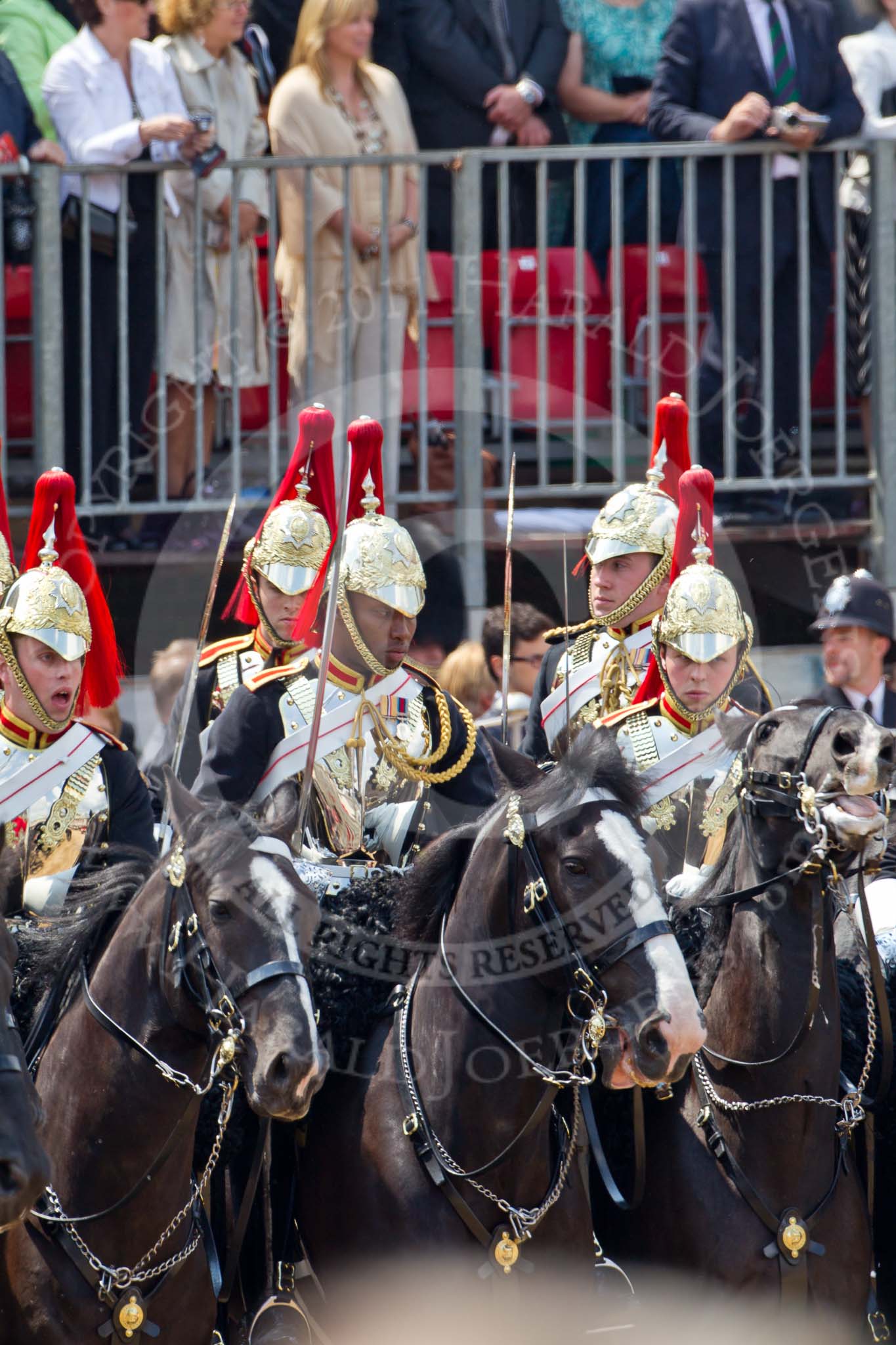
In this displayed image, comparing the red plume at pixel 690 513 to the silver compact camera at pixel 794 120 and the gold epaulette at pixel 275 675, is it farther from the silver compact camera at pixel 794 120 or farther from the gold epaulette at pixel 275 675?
the silver compact camera at pixel 794 120

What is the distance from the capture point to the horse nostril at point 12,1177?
12.8 ft

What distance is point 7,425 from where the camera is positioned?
9125 mm

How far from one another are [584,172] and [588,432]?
107 cm

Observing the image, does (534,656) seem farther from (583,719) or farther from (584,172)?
(584,172)

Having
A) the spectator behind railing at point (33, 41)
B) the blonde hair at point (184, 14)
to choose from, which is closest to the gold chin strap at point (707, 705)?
the blonde hair at point (184, 14)

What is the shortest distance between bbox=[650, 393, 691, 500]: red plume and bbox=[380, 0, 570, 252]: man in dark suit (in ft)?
8.09

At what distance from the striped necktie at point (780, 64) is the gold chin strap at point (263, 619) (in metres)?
3.72

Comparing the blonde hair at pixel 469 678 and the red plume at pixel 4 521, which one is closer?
the red plume at pixel 4 521

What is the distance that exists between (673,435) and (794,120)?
7.71 feet

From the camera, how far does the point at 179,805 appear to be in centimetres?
464

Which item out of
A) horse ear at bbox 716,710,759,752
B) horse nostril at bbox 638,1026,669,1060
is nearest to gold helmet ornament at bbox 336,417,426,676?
horse ear at bbox 716,710,759,752

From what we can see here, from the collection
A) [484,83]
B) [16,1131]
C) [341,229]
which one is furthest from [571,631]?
[16,1131]

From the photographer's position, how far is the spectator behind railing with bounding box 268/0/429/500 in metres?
8.88

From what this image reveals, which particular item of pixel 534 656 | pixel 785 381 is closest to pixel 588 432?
pixel 785 381
